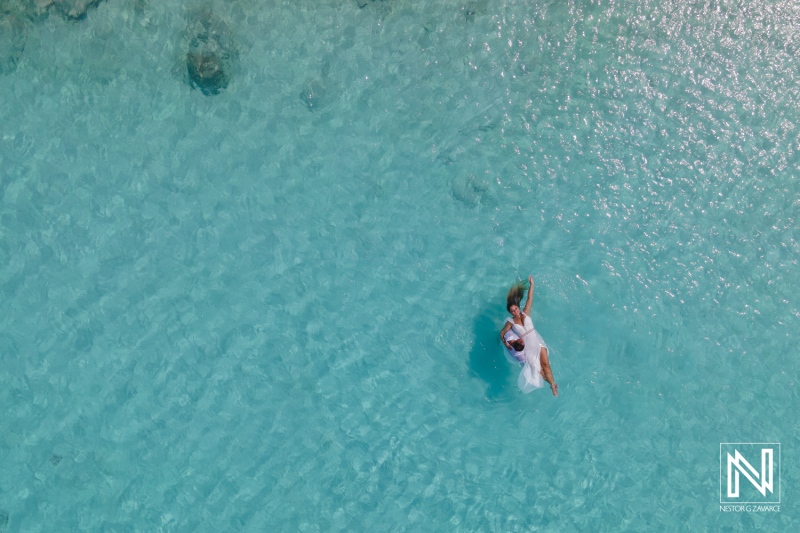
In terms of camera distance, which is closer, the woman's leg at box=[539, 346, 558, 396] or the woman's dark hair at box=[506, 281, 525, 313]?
the woman's leg at box=[539, 346, 558, 396]

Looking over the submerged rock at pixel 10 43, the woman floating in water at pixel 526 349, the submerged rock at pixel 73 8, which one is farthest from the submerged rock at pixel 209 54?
the woman floating in water at pixel 526 349

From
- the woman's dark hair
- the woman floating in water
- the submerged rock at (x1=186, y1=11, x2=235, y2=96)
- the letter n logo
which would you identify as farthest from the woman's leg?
the submerged rock at (x1=186, y1=11, x2=235, y2=96)

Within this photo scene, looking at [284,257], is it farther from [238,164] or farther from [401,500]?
[401,500]

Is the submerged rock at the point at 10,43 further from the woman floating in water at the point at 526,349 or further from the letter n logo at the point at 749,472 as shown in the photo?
the letter n logo at the point at 749,472

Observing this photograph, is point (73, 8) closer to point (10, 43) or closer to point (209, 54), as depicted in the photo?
point (10, 43)

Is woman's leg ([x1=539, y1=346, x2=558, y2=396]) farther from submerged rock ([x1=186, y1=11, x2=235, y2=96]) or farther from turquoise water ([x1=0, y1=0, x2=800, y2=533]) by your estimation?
submerged rock ([x1=186, y1=11, x2=235, y2=96])

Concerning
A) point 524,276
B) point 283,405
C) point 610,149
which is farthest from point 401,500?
point 610,149

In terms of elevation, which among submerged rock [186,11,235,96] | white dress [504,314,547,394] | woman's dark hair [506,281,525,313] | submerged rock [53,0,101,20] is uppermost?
submerged rock [186,11,235,96]
